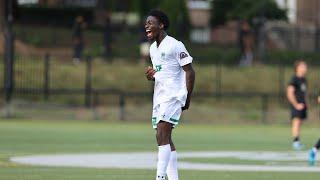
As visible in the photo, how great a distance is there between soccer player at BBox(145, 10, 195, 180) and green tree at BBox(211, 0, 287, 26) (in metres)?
33.8

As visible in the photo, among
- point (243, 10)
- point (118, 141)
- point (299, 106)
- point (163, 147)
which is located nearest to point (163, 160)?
point (163, 147)

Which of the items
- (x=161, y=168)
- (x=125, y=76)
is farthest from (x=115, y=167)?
(x=125, y=76)

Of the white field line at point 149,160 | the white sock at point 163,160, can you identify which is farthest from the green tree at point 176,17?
the white sock at point 163,160

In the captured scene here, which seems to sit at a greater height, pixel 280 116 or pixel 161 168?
pixel 161 168

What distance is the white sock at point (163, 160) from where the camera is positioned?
12.9 meters

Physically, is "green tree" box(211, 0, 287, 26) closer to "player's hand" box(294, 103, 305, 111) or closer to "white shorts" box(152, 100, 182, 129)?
"player's hand" box(294, 103, 305, 111)

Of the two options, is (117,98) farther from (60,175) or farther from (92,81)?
(60,175)

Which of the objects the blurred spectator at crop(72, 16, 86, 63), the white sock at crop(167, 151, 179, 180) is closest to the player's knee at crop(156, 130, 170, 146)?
the white sock at crop(167, 151, 179, 180)

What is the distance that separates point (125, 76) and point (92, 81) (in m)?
1.29

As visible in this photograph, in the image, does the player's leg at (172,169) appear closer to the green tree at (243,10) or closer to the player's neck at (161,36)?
the player's neck at (161,36)

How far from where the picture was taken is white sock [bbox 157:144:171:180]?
12867 mm

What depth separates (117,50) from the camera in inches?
1684

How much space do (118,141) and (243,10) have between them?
23271mm

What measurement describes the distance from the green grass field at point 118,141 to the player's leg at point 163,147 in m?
2.54
